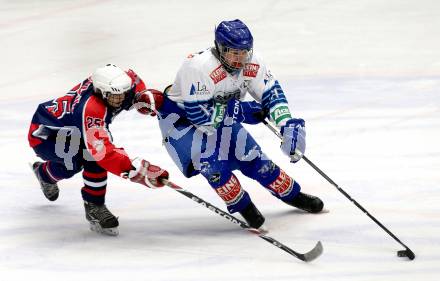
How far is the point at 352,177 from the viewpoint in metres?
5.82

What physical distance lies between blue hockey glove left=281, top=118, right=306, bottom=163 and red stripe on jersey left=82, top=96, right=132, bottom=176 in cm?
79

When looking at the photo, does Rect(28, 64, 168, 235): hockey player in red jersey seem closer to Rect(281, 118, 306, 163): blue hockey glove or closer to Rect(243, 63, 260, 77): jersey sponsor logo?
Rect(243, 63, 260, 77): jersey sponsor logo

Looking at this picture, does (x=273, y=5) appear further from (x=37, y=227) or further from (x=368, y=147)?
(x=37, y=227)

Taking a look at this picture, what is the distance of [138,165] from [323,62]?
3440 mm

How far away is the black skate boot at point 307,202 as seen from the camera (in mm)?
5320

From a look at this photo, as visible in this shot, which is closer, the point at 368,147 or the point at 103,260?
the point at 103,260

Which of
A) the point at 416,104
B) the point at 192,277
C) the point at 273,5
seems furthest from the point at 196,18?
the point at 192,277

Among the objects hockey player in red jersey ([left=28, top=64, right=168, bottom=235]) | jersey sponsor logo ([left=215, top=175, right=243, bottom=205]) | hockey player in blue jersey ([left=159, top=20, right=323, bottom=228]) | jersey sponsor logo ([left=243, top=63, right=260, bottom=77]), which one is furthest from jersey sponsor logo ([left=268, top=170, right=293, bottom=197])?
hockey player in red jersey ([left=28, top=64, right=168, bottom=235])

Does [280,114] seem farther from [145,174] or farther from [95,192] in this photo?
[95,192]

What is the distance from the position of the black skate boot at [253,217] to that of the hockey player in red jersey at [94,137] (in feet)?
1.62

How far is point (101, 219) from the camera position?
5062 millimetres

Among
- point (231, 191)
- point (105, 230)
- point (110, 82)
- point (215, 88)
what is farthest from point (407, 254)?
point (110, 82)

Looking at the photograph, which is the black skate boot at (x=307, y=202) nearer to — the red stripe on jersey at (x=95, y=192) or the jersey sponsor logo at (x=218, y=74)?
the jersey sponsor logo at (x=218, y=74)

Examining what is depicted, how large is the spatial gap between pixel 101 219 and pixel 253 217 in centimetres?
77
